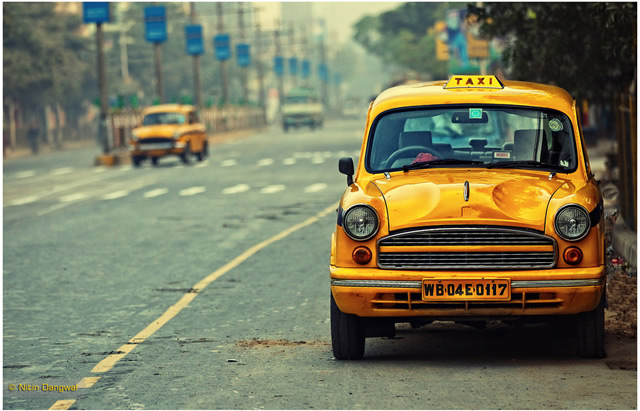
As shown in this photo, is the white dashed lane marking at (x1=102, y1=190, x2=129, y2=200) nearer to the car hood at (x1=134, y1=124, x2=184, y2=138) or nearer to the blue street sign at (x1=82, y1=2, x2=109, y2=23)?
the car hood at (x1=134, y1=124, x2=184, y2=138)

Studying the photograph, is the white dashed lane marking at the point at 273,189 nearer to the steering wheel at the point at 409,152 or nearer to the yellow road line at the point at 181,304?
the yellow road line at the point at 181,304

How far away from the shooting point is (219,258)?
15.2m

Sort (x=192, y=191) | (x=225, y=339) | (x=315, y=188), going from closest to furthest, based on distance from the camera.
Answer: (x=225, y=339) → (x=315, y=188) → (x=192, y=191)

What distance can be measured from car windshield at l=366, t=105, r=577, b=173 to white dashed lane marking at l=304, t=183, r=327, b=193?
1721 cm

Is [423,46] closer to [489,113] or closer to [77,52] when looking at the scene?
[77,52]

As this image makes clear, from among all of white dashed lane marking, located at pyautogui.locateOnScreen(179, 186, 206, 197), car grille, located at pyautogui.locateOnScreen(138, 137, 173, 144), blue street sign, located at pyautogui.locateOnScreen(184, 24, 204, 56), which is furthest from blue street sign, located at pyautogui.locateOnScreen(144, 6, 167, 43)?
white dashed lane marking, located at pyautogui.locateOnScreen(179, 186, 206, 197)

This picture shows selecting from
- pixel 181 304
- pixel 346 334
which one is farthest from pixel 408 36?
pixel 346 334

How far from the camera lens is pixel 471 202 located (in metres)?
8.09

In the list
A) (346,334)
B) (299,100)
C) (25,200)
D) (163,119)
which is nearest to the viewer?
(346,334)

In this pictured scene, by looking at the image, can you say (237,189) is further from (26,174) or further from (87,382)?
(87,382)

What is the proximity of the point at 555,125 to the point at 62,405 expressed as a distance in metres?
4.04

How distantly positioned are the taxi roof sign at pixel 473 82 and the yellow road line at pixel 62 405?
3706 millimetres

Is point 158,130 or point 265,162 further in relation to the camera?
point 158,130

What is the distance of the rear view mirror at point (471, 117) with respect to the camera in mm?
9203
